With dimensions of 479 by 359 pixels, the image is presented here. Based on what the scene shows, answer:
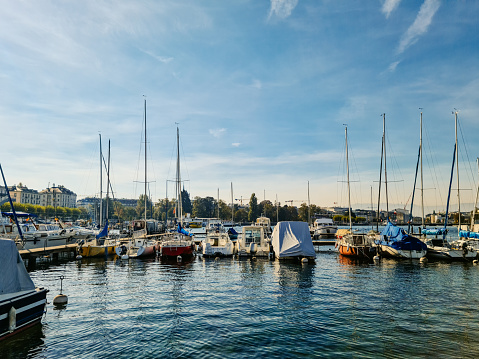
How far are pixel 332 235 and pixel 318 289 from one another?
70.3 metres

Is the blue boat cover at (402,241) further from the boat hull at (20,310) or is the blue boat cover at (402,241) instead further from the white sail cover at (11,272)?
the white sail cover at (11,272)

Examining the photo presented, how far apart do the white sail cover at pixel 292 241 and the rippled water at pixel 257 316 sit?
6.25 meters

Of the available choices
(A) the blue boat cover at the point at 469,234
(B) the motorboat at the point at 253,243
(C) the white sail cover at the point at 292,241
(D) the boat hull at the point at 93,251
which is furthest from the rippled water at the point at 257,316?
(A) the blue boat cover at the point at 469,234

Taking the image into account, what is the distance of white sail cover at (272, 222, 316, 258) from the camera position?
3781 cm

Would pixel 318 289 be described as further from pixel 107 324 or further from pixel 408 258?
pixel 408 258

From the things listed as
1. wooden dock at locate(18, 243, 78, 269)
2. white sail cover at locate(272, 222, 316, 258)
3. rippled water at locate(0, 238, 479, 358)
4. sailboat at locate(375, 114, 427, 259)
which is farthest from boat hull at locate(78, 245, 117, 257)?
sailboat at locate(375, 114, 427, 259)

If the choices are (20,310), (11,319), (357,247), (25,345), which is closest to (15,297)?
(20,310)

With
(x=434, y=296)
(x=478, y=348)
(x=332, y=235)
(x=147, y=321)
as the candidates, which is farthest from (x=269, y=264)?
(x=332, y=235)

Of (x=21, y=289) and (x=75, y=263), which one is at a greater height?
(x=21, y=289)

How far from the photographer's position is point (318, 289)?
80.6 feet

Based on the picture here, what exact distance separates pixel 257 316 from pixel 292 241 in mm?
21619

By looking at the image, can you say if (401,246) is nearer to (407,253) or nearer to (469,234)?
(407,253)

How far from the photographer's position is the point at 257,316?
17.5 m

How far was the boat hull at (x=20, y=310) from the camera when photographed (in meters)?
13.5
